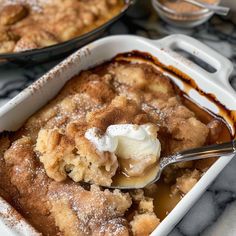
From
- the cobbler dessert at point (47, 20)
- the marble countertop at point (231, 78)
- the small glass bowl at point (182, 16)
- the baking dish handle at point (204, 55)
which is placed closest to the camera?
the marble countertop at point (231, 78)

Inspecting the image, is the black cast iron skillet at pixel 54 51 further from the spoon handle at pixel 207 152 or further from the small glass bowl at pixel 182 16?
the spoon handle at pixel 207 152

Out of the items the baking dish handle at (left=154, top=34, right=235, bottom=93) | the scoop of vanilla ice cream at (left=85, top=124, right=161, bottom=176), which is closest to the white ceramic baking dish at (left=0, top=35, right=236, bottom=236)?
the baking dish handle at (left=154, top=34, right=235, bottom=93)

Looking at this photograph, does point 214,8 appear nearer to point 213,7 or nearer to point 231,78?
point 213,7

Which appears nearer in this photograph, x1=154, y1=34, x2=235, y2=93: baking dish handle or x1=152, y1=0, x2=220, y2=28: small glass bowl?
x1=154, y1=34, x2=235, y2=93: baking dish handle

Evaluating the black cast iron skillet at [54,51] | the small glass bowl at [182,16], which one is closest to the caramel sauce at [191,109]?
the black cast iron skillet at [54,51]

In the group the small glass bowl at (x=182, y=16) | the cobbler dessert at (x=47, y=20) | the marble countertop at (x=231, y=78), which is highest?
the cobbler dessert at (x=47, y=20)

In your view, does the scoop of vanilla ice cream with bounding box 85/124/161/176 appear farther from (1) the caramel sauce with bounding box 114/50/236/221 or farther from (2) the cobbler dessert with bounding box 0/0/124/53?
(2) the cobbler dessert with bounding box 0/0/124/53
